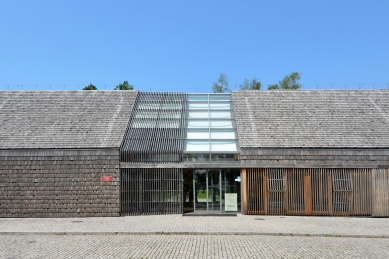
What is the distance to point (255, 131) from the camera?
2075 centimetres

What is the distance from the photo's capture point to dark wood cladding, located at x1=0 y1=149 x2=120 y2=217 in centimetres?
1875

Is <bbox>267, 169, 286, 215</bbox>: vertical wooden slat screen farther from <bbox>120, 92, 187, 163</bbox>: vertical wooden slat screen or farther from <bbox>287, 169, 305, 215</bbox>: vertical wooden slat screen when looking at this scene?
<bbox>120, 92, 187, 163</bbox>: vertical wooden slat screen

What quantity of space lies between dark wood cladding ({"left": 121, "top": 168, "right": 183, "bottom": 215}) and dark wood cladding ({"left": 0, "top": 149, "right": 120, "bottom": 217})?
0.47 metres

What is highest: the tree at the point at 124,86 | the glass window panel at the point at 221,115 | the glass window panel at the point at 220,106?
the tree at the point at 124,86

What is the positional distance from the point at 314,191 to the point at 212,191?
4.81 metres

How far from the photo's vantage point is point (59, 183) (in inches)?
745

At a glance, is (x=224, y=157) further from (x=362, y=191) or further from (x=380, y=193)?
(x=380, y=193)

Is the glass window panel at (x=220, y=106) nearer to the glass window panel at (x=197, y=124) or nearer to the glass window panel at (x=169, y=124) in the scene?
the glass window panel at (x=197, y=124)

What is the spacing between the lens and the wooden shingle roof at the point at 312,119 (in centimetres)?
1992

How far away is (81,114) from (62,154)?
143 inches

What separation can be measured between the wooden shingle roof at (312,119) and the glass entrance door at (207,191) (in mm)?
2146

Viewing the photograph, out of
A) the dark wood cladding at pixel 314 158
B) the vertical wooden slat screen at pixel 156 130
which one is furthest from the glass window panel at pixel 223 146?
the vertical wooden slat screen at pixel 156 130

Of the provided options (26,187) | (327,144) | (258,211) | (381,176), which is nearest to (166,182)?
(258,211)

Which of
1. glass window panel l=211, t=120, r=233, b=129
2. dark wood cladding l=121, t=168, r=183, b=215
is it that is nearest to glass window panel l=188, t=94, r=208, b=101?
glass window panel l=211, t=120, r=233, b=129
